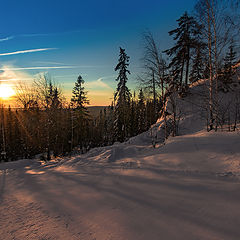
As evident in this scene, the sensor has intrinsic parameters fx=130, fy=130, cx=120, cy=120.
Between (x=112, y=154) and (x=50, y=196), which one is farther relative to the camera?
(x=112, y=154)

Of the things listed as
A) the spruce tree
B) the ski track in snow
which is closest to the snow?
the ski track in snow

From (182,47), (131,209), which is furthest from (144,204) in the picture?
(182,47)

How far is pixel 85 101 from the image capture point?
2430 cm

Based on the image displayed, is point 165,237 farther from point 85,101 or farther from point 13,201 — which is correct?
point 85,101

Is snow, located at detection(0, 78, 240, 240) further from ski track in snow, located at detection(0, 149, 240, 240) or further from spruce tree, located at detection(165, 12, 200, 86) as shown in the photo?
spruce tree, located at detection(165, 12, 200, 86)

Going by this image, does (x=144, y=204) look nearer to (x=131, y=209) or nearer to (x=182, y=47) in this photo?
(x=131, y=209)

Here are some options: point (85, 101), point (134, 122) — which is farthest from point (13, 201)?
point (134, 122)

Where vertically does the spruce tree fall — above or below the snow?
above

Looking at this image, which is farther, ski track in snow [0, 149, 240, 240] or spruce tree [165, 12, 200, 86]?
spruce tree [165, 12, 200, 86]

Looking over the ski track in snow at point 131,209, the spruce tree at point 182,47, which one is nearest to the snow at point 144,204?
the ski track in snow at point 131,209

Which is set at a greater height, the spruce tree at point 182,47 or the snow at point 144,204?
the spruce tree at point 182,47

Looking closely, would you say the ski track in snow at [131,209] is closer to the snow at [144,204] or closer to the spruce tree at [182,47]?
the snow at [144,204]

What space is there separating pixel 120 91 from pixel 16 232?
67.0ft

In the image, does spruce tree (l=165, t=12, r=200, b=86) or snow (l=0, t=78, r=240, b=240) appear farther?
spruce tree (l=165, t=12, r=200, b=86)
